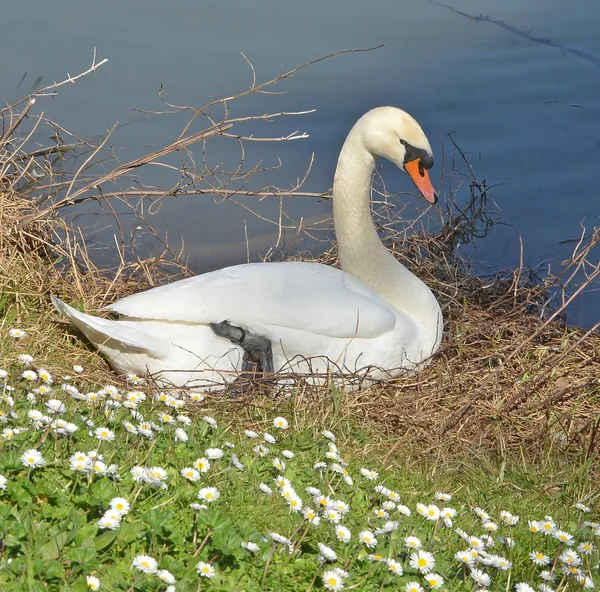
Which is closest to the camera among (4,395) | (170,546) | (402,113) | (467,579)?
(170,546)

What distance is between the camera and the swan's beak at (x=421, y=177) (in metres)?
5.24

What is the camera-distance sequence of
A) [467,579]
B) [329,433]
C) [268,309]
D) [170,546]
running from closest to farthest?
[170,546] → [467,579] → [329,433] → [268,309]

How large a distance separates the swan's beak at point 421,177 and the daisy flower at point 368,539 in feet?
A: 9.19

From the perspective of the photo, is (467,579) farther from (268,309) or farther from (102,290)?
(102,290)

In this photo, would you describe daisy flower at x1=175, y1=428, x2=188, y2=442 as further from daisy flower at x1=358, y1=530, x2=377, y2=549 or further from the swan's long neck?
the swan's long neck

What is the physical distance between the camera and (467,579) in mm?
2764

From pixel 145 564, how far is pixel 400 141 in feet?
11.3

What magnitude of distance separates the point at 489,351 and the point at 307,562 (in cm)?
304

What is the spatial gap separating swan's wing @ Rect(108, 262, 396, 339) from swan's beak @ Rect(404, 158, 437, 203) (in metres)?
0.77

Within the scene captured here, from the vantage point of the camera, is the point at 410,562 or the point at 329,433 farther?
the point at 329,433

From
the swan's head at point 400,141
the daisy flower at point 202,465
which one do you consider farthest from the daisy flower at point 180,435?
the swan's head at point 400,141

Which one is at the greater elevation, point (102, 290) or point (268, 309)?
point (268, 309)

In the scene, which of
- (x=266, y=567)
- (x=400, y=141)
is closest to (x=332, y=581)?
(x=266, y=567)

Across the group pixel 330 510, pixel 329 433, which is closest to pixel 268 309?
pixel 329 433
